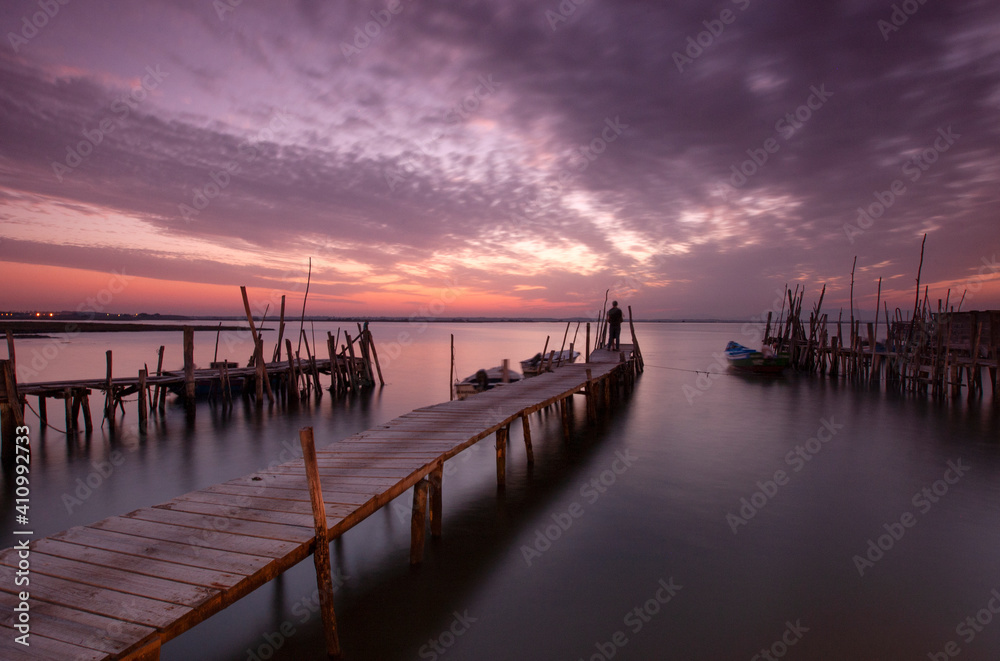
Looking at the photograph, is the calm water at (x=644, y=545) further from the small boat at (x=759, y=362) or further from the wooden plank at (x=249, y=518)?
the small boat at (x=759, y=362)

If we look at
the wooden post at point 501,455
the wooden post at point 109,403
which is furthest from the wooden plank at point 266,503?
the wooden post at point 109,403

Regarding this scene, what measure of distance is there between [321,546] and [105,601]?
1415mm

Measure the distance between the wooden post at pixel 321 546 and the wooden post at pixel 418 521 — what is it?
1648mm

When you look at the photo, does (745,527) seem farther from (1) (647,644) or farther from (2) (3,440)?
(2) (3,440)

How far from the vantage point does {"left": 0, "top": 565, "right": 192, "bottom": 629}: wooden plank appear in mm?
3086

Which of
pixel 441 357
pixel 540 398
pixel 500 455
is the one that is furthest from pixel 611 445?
pixel 441 357

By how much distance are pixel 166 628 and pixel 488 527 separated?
497 cm

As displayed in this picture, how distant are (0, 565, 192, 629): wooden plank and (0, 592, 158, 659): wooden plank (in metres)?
0.04

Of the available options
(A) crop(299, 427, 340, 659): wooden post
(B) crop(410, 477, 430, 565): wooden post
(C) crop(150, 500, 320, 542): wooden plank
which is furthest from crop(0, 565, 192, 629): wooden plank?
(B) crop(410, 477, 430, 565): wooden post

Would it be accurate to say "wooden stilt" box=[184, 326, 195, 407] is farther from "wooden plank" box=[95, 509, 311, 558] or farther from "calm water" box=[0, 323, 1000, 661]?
"wooden plank" box=[95, 509, 311, 558]

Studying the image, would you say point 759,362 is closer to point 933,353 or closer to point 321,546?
point 933,353

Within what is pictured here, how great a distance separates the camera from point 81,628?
9.82 ft

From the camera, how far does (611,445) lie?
12.8 m

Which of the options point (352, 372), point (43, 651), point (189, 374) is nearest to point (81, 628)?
point (43, 651)
